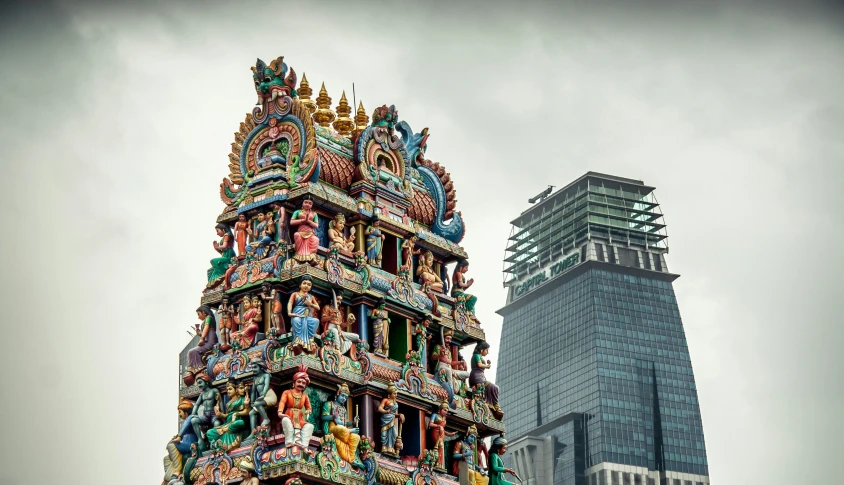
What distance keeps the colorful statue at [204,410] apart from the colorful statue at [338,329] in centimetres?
406

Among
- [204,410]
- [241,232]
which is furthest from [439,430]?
[241,232]

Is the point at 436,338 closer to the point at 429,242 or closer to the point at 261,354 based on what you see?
the point at 429,242

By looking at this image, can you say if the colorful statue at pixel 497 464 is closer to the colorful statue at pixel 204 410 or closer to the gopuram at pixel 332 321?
the gopuram at pixel 332 321

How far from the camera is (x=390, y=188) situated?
53.1 m

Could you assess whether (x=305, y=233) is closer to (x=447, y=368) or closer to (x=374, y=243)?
(x=374, y=243)

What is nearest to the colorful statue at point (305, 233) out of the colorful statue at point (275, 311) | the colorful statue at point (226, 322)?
the colorful statue at point (275, 311)

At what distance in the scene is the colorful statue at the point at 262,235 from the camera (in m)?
50.4

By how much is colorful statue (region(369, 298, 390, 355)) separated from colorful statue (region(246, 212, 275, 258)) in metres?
4.10

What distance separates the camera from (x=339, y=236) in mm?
50969

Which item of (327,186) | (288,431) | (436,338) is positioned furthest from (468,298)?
(288,431)

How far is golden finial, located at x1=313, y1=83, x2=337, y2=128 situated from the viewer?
5450 cm

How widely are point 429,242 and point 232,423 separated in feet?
34.1

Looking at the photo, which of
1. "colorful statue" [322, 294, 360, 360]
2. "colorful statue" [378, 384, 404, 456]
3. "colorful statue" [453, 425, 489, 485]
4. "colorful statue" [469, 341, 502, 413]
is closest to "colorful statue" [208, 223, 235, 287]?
"colorful statue" [322, 294, 360, 360]

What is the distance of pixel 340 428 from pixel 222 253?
8.39 meters
